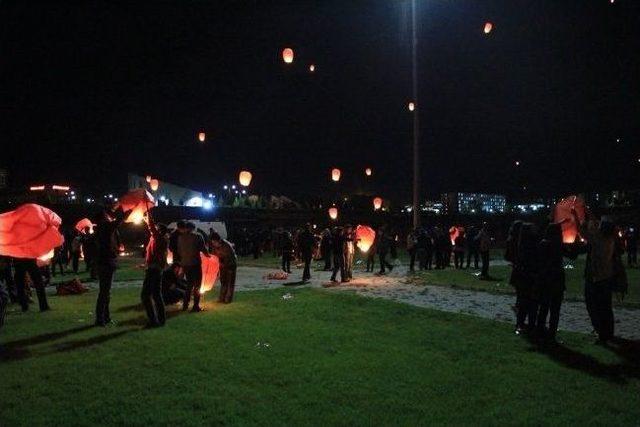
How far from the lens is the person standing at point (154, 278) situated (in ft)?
31.7

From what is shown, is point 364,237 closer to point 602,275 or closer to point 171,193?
point 602,275

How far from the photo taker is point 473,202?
70.2 metres

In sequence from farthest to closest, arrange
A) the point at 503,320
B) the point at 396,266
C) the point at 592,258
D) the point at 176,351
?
the point at 396,266
the point at 503,320
the point at 592,258
the point at 176,351

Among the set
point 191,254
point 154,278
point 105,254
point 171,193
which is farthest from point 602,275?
point 171,193

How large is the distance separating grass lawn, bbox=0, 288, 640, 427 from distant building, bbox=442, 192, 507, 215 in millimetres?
52329

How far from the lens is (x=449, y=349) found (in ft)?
26.2

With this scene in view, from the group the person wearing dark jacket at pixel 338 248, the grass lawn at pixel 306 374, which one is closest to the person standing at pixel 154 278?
the grass lawn at pixel 306 374

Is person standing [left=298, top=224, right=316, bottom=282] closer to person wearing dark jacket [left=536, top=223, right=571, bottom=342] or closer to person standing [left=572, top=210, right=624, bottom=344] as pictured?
person wearing dark jacket [left=536, top=223, right=571, bottom=342]

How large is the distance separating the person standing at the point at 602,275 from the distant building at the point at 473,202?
2040 inches

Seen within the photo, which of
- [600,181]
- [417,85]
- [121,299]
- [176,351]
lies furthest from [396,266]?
[600,181]

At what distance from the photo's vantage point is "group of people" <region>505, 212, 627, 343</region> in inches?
330

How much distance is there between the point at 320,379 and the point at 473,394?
1.77m

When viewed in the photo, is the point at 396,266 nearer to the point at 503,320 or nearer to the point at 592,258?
the point at 503,320

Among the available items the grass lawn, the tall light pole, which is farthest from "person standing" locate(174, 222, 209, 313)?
the tall light pole
